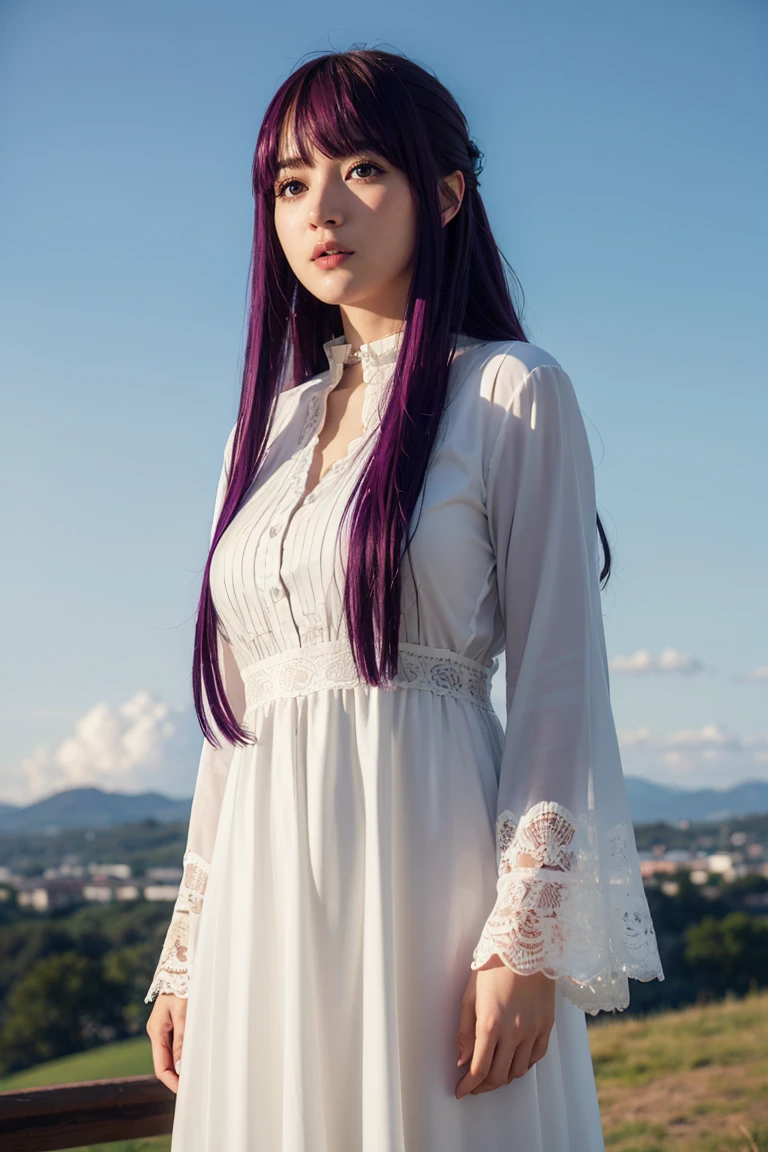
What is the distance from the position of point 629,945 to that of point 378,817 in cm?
27

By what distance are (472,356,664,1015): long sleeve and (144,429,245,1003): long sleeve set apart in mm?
410

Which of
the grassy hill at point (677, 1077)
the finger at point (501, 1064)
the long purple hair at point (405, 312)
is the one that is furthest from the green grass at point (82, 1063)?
the finger at point (501, 1064)

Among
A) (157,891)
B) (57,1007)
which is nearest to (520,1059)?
(157,891)

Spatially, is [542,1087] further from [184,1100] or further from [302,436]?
[302,436]

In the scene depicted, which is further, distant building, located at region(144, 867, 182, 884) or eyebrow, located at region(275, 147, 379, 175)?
distant building, located at region(144, 867, 182, 884)

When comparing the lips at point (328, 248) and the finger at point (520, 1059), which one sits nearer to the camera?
the finger at point (520, 1059)

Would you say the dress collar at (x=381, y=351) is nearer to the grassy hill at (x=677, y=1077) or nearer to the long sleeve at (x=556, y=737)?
the long sleeve at (x=556, y=737)

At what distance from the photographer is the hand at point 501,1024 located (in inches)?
39.8

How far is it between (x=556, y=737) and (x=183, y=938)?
548mm

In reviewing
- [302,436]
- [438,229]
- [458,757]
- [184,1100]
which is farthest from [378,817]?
[438,229]

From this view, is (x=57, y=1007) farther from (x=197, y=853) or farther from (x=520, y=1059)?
(x=520, y=1059)

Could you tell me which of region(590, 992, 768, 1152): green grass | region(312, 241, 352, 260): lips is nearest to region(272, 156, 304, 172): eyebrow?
region(312, 241, 352, 260): lips

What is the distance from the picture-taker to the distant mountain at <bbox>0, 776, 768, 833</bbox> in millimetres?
17156

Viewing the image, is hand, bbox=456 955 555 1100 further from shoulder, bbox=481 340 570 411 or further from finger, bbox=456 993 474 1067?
shoulder, bbox=481 340 570 411
